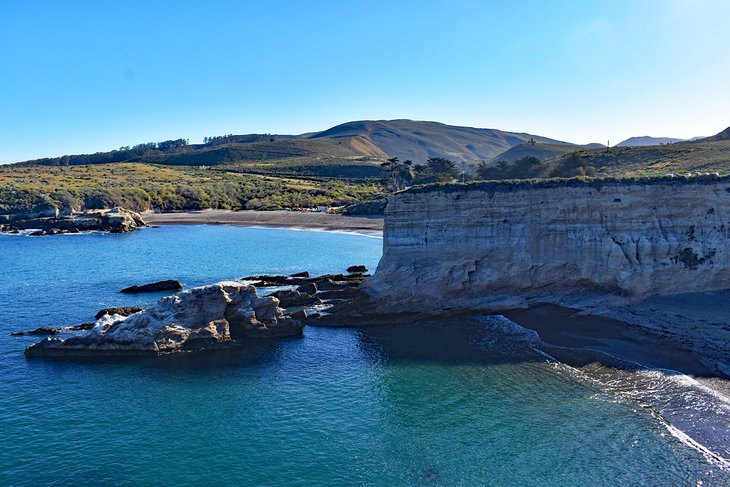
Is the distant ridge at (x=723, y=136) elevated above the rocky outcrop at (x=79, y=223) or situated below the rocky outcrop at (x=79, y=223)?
above

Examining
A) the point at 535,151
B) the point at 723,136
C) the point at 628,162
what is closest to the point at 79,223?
the point at 628,162

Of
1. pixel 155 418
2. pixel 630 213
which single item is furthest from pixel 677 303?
pixel 155 418

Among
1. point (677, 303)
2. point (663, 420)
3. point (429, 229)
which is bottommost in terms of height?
point (663, 420)

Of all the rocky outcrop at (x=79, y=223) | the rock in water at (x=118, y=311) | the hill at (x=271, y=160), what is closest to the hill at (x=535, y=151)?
the hill at (x=271, y=160)

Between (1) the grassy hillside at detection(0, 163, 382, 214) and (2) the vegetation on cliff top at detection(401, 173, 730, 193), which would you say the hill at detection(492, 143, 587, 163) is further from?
(2) the vegetation on cliff top at detection(401, 173, 730, 193)

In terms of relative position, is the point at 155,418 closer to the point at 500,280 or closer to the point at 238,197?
the point at 500,280

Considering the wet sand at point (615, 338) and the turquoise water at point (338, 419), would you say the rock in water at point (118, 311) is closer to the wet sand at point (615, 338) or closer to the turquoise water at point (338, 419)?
the turquoise water at point (338, 419)

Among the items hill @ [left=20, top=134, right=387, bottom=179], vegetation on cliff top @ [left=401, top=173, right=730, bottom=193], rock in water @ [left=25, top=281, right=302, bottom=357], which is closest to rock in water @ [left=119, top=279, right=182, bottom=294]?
rock in water @ [left=25, top=281, right=302, bottom=357]
